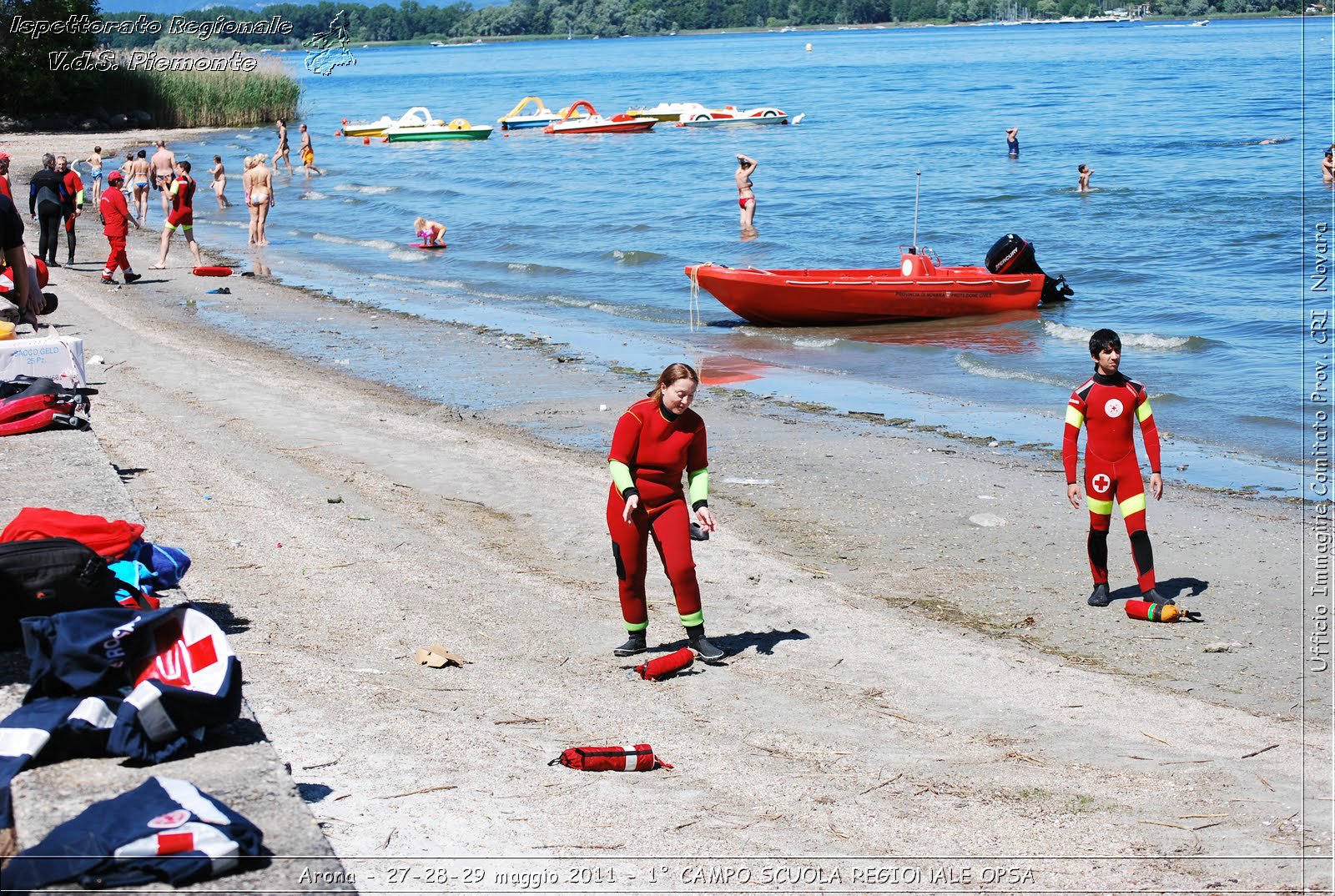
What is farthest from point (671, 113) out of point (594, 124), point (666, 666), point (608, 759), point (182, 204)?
point (608, 759)

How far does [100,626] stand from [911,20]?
20331 centimetres

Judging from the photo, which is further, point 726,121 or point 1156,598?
point 726,121

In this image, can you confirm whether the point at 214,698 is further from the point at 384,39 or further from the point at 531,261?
the point at 384,39

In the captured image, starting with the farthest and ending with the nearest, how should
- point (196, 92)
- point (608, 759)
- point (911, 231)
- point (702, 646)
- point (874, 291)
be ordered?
point (196, 92) < point (911, 231) < point (874, 291) < point (702, 646) < point (608, 759)

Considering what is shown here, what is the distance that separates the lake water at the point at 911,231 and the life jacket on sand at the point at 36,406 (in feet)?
27.8

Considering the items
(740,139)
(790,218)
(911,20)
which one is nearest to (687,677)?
(790,218)

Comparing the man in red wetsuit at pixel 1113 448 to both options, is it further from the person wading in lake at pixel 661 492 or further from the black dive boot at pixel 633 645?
the black dive boot at pixel 633 645

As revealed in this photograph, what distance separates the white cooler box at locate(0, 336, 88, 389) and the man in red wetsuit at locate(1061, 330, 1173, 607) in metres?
6.35

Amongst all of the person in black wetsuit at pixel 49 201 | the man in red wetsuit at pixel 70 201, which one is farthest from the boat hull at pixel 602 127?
the person in black wetsuit at pixel 49 201

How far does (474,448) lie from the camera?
37.7ft

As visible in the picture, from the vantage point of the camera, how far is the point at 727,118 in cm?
5644

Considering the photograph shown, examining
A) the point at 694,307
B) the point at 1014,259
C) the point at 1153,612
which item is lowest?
the point at 1153,612

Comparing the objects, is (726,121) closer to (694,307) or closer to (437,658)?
(694,307)

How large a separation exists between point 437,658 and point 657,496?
1350 mm
